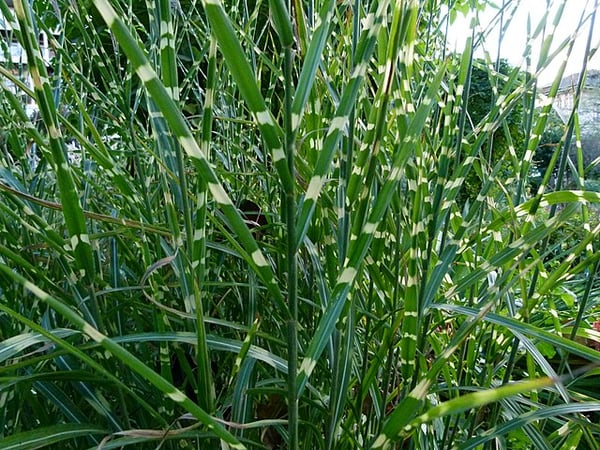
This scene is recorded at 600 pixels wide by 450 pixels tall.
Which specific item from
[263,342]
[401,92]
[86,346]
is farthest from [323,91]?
[86,346]

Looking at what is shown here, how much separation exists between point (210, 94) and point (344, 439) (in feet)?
0.84

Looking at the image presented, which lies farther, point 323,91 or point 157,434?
point 323,91

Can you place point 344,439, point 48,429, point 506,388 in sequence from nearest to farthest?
point 506,388
point 48,429
point 344,439

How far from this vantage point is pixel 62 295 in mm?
385

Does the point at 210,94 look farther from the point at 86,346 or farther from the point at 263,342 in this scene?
the point at 263,342

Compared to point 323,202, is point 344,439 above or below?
below

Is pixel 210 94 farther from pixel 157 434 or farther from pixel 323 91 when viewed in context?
pixel 323 91

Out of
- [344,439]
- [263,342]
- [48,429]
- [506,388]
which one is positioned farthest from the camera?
[263,342]

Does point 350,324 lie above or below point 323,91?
below

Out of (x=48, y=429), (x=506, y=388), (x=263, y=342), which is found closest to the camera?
(x=506, y=388)

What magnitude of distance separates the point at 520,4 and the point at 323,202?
0.26 m

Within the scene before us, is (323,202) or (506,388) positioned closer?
(506,388)

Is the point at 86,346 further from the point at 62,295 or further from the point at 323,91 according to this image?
the point at 323,91

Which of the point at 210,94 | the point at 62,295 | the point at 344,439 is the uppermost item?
the point at 210,94
